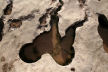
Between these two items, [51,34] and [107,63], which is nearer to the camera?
[107,63]

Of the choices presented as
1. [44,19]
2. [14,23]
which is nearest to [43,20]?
[44,19]

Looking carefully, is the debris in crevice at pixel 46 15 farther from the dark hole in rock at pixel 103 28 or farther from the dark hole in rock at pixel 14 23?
the dark hole in rock at pixel 103 28

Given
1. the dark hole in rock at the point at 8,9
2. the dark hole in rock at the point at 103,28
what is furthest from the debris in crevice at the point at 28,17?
the dark hole in rock at the point at 103,28

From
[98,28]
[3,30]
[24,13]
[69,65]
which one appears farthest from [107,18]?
[3,30]

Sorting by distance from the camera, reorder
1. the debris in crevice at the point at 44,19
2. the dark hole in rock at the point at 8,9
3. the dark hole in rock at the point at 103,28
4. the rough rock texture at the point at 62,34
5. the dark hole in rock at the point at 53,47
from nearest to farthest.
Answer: the rough rock texture at the point at 62,34
the dark hole in rock at the point at 53,47
the dark hole in rock at the point at 103,28
the debris in crevice at the point at 44,19
the dark hole in rock at the point at 8,9

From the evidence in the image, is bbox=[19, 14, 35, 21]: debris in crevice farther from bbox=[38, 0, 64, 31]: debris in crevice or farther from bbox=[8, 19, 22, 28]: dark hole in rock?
bbox=[38, 0, 64, 31]: debris in crevice

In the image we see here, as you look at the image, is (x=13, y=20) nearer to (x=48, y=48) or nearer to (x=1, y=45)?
(x=1, y=45)

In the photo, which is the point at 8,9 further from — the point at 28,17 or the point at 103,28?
the point at 103,28
